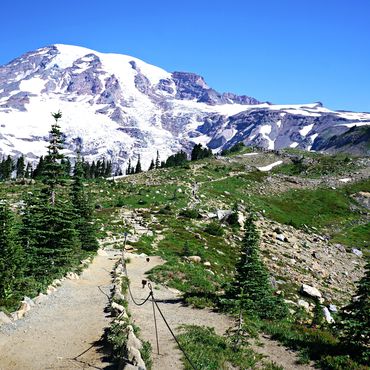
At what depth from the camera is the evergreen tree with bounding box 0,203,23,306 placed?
2228cm

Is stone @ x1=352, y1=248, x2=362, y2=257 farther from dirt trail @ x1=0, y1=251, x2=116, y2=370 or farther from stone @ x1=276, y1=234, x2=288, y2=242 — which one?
dirt trail @ x1=0, y1=251, x2=116, y2=370

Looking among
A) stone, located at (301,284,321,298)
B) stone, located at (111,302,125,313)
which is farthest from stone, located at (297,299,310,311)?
stone, located at (111,302,125,313)

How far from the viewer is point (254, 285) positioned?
23.0m

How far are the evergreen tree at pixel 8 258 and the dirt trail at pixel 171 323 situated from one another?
6.93 m

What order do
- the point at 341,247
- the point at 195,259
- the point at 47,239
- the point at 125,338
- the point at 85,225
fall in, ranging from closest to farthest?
the point at 125,338
the point at 47,239
the point at 195,259
the point at 85,225
the point at 341,247

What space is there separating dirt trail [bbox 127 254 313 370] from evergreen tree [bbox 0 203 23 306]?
6.93 m

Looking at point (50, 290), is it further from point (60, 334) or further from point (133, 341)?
point (133, 341)

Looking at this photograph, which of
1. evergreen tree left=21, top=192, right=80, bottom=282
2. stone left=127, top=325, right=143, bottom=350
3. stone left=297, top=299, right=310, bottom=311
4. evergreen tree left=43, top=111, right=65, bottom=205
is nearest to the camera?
stone left=127, top=325, right=143, bottom=350

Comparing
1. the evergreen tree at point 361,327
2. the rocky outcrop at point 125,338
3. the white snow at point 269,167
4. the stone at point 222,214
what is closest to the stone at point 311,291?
the rocky outcrop at point 125,338

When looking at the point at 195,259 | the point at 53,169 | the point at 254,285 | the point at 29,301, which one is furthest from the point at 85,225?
the point at 254,285

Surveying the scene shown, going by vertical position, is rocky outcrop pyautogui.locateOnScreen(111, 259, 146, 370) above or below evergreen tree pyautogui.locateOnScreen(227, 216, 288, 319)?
below

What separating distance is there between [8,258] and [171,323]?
1004 cm

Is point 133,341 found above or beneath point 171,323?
A: above

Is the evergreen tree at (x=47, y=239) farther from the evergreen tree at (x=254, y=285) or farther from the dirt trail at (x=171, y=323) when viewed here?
the evergreen tree at (x=254, y=285)
